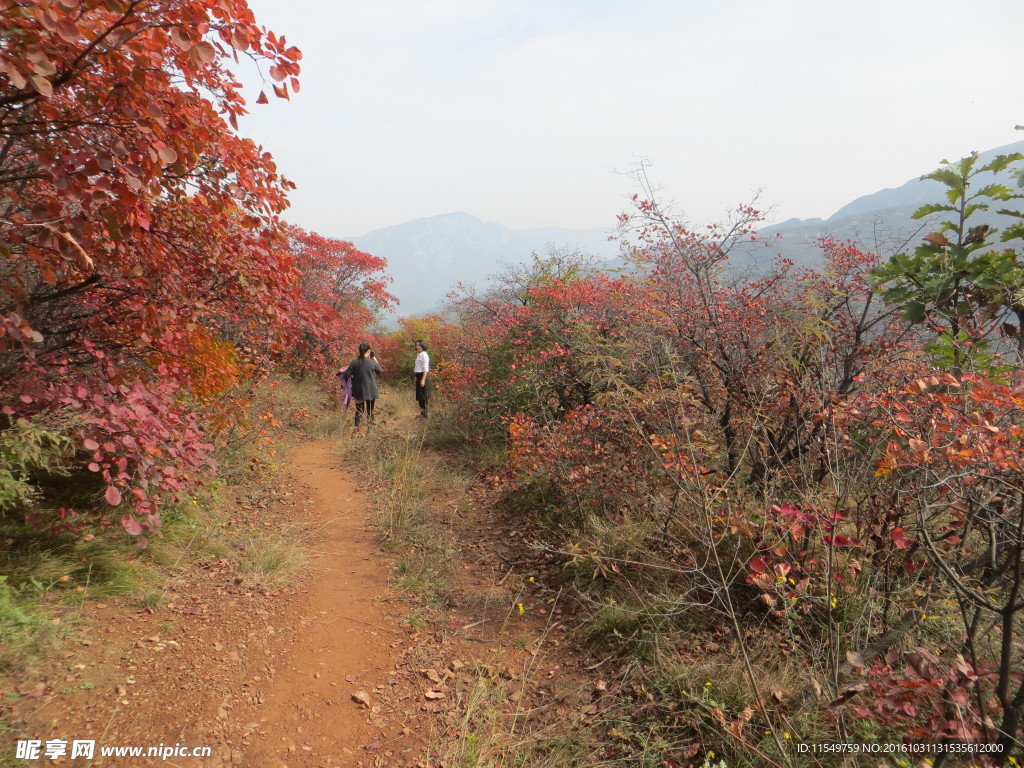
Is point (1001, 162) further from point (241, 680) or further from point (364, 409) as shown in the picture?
point (364, 409)

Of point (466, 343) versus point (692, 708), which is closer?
point (692, 708)

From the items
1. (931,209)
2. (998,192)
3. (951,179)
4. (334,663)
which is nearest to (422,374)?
(334,663)

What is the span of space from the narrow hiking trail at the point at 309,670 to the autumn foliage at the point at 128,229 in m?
0.79

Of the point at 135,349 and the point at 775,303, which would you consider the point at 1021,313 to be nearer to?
the point at 775,303

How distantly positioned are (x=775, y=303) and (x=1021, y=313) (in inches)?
77.1

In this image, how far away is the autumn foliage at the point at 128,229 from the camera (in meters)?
1.98

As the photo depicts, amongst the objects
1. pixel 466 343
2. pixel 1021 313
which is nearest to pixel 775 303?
pixel 1021 313

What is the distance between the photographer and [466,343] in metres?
12.1

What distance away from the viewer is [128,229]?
2.33 metres

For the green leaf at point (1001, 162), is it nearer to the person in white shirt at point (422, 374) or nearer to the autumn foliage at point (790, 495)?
the autumn foliage at point (790, 495)

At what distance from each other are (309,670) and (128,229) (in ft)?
9.77

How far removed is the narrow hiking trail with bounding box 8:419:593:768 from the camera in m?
2.61

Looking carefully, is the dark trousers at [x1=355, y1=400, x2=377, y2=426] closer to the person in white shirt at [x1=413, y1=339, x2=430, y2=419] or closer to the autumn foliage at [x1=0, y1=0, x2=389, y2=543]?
the person in white shirt at [x1=413, y1=339, x2=430, y2=419]

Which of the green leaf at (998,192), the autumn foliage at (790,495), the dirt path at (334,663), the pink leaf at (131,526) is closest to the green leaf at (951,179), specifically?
the green leaf at (998,192)
